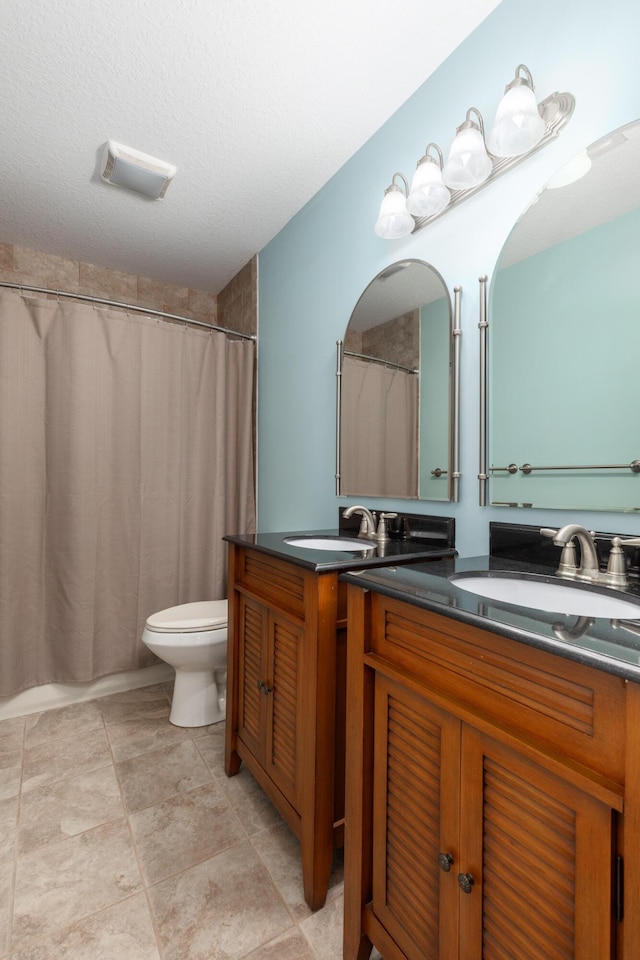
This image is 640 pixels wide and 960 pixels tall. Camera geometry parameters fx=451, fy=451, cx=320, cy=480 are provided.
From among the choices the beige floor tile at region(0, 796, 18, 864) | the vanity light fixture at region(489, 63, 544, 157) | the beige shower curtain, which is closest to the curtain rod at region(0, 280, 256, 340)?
the beige shower curtain

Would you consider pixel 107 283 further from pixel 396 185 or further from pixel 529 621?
pixel 529 621

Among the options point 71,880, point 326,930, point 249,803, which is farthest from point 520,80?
point 71,880

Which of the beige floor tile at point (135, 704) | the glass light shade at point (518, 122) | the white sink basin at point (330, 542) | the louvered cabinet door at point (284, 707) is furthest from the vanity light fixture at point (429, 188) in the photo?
the beige floor tile at point (135, 704)

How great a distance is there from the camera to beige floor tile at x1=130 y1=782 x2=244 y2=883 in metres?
1.24

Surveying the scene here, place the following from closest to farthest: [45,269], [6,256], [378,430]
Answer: [378,430]
[6,256]
[45,269]

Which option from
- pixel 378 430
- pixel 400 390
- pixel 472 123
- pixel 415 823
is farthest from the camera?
pixel 378 430

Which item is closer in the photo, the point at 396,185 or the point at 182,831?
the point at 182,831

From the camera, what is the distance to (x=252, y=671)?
146 cm

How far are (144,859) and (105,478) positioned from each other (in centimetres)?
152

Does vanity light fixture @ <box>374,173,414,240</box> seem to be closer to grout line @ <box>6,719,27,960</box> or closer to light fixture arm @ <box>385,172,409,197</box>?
light fixture arm @ <box>385,172,409,197</box>

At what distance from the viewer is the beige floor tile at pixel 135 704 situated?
2.03 metres

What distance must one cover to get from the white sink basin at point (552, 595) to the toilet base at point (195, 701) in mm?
1425

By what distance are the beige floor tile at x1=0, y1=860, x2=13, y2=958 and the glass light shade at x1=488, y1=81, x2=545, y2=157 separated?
7.17 ft

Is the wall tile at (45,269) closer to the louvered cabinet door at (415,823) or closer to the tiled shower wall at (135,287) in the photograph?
the tiled shower wall at (135,287)
